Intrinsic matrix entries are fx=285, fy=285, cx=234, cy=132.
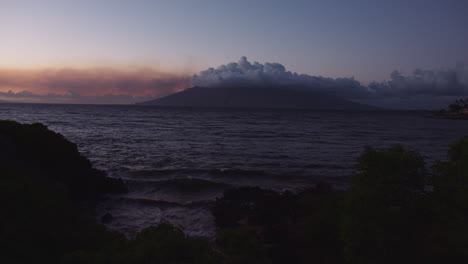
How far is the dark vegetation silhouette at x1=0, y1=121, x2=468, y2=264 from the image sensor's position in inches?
270

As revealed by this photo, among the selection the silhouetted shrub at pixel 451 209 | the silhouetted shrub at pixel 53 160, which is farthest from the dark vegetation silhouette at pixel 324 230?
the silhouetted shrub at pixel 53 160

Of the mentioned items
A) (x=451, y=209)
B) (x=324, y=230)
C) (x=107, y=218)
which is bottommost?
(x=107, y=218)

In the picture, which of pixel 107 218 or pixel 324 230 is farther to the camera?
pixel 107 218

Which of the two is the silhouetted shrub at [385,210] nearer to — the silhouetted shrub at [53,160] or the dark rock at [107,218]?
the dark rock at [107,218]

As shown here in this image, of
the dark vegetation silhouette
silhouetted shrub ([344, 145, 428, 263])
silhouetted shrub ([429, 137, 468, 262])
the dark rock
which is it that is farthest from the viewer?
the dark rock

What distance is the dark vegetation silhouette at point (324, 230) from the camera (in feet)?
22.5

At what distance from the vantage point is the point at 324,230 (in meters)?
10.4

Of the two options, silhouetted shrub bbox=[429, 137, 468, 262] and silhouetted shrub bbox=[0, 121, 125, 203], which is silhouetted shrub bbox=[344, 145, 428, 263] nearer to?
silhouetted shrub bbox=[429, 137, 468, 262]

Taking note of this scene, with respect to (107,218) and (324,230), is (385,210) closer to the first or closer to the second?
(324,230)

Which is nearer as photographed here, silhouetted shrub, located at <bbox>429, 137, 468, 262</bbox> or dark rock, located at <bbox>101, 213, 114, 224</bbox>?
silhouetted shrub, located at <bbox>429, 137, 468, 262</bbox>

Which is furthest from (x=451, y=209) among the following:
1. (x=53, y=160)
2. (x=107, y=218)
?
(x=53, y=160)

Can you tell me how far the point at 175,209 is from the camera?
596 inches

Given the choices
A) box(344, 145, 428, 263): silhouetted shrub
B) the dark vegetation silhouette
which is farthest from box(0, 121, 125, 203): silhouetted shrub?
box(344, 145, 428, 263): silhouetted shrub

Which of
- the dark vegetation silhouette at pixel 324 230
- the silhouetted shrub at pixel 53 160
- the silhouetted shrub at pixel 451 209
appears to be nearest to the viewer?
the dark vegetation silhouette at pixel 324 230
